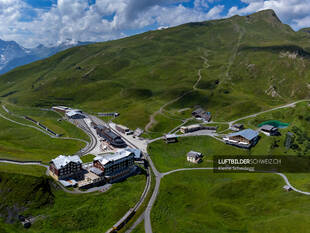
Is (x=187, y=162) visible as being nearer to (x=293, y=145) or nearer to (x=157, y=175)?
(x=157, y=175)

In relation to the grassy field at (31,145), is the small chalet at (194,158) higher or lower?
lower

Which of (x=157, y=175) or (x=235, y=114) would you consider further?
(x=235, y=114)

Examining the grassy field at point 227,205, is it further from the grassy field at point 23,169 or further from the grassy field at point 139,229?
the grassy field at point 23,169

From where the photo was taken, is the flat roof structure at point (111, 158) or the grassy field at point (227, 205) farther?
the flat roof structure at point (111, 158)

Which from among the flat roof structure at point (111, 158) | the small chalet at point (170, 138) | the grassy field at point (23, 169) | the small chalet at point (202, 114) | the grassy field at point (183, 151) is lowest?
the grassy field at point (183, 151)

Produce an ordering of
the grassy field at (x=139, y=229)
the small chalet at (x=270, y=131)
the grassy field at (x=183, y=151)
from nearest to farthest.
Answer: the grassy field at (x=139, y=229) → the grassy field at (x=183, y=151) → the small chalet at (x=270, y=131)

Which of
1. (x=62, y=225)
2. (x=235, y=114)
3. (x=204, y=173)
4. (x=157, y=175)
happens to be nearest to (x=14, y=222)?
(x=62, y=225)

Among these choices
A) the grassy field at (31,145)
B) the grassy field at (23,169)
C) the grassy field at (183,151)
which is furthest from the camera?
the grassy field at (183,151)

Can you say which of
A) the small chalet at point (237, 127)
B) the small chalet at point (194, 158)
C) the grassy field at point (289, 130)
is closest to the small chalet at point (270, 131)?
the grassy field at point (289, 130)
